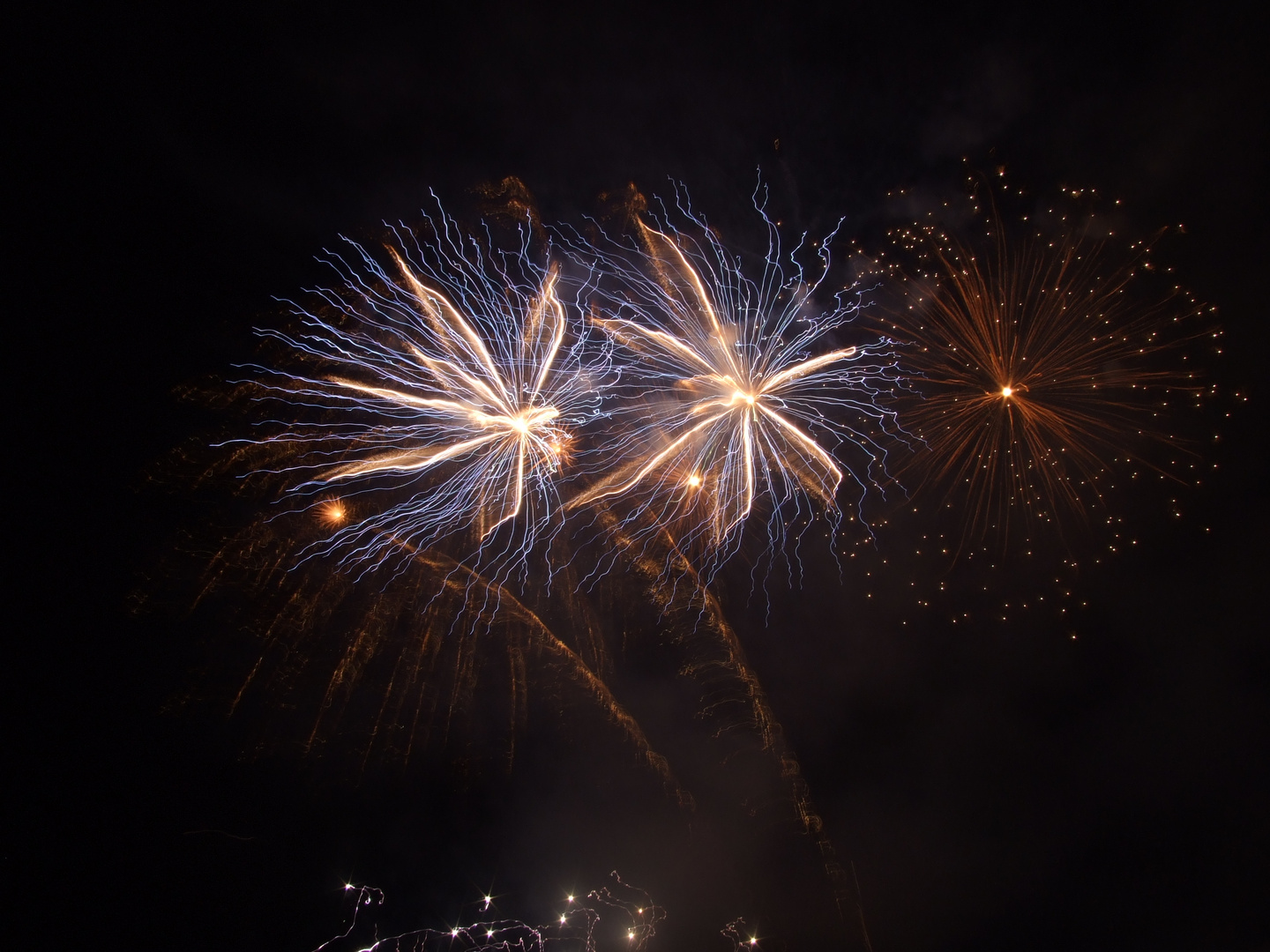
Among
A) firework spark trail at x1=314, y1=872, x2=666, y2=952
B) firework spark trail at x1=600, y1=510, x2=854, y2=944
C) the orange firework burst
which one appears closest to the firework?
the orange firework burst

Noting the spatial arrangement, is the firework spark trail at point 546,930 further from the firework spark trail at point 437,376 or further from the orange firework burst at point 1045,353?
the orange firework burst at point 1045,353

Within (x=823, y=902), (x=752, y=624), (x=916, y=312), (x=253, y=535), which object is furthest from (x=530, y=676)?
(x=916, y=312)

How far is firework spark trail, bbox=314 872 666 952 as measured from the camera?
25.8 ft

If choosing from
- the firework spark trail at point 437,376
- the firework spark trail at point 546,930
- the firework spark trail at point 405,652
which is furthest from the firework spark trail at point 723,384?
the firework spark trail at point 546,930

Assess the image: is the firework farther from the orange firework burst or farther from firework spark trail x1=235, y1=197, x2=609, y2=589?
firework spark trail x1=235, y1=197, x2=609, y2=589

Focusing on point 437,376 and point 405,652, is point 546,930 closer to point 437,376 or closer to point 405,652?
point 405,652

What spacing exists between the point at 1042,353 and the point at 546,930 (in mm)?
12319

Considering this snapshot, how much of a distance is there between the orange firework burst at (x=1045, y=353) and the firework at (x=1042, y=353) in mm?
14

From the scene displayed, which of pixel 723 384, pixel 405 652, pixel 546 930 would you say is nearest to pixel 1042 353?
pixel 723 384

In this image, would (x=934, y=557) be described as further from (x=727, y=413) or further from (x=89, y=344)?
(x=89, y=344)

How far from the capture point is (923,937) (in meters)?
9.65

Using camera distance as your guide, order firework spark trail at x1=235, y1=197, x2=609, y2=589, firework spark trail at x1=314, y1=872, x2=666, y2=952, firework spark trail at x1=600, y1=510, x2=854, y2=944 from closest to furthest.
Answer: firework spark trail at x1=235, y1=197, x2=609, y2=589 < firework spark trail at x1=314, y1=872, x2=666, y2=952 < firework spark trail at x1=600, y1=510, x2=854, y2=944

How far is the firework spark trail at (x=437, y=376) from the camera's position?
6.38 m

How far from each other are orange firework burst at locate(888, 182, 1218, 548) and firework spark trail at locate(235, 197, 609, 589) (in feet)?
16.0
